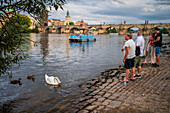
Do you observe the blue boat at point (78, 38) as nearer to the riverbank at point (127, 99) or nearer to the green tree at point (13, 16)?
the riverbank at point (127, 99)

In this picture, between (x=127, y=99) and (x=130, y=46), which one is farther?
(x=130, y=46)

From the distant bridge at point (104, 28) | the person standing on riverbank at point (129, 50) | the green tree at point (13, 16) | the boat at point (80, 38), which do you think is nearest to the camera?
the green tree at point (13, 16)

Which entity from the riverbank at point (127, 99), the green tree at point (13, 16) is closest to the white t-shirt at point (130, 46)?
the riverbank at point (127, 99)

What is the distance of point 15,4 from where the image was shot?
396cm

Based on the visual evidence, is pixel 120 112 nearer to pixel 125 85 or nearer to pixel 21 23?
pixel 125 85

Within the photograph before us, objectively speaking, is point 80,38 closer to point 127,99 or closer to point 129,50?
point 129,50

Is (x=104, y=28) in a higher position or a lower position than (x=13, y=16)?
higher

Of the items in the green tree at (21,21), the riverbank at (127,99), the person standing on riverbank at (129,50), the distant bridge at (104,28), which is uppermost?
the distant bridge at (104,28)

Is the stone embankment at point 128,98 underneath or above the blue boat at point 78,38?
underneath

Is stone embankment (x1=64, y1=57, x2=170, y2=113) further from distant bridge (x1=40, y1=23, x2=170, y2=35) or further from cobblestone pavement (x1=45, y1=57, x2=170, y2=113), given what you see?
distant bridge (x1=40, y1=23, x2=170, y2=35)

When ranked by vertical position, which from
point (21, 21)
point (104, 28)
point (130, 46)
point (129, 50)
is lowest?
point (129, 50)

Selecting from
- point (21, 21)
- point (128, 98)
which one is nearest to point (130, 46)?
point (128, 98)

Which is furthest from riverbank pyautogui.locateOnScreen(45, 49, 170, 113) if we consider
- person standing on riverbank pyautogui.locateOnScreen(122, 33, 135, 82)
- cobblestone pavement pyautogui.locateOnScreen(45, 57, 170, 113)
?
person standing on riverbank pyautogui.locateOnScreen(122, 33, 135, 82)

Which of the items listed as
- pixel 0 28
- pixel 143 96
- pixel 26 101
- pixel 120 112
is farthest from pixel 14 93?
pixel 143 96
